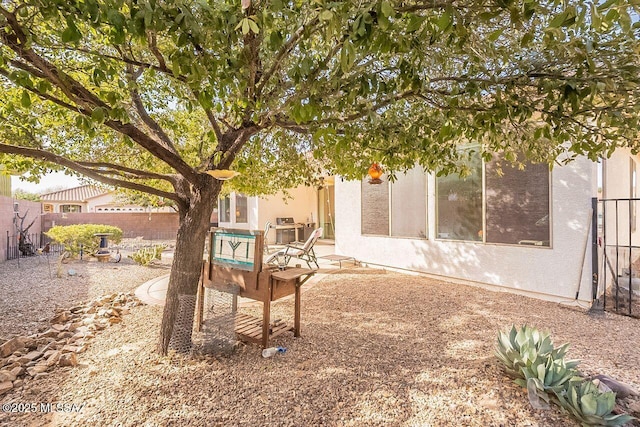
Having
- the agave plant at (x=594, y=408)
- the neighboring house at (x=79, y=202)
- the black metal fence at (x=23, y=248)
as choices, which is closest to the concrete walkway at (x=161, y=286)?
the agave plant at (x=594, y=408)

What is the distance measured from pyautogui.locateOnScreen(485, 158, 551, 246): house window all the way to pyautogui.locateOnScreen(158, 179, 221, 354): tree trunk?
468cm

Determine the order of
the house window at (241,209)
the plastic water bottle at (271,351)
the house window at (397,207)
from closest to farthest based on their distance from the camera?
the plastic water bottle at (271,351), the house window at (397,207), the house window at (241,209)

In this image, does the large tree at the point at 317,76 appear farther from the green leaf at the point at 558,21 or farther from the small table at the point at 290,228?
the small table at the point at 290,228

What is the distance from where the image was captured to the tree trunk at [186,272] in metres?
3.33

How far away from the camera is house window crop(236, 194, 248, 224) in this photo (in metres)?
15.0

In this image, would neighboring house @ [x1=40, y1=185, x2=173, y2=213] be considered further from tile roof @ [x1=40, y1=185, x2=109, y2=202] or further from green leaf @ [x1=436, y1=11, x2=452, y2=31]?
green leaf @ [x1=436, y1=11, x2=452, y2=31]

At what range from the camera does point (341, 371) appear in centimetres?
303

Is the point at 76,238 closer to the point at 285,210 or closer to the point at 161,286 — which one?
the point at 161,286

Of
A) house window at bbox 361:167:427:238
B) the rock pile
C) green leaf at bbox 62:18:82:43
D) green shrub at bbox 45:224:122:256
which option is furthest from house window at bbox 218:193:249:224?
green leaf at bbox 62:18:82:43

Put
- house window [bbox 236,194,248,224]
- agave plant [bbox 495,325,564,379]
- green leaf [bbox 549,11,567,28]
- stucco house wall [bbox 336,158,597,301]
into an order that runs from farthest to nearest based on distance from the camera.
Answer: house window [bbox 236,194,248,224] < stucco house wall [bbox 336,158,597,301] < agave plant [bbox 495,325,564,379] < green leaf [bbox 549,11,567,28]

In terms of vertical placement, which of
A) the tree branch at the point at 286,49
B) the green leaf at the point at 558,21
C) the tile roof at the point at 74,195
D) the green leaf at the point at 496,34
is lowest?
the green leaf at the point at 558,21

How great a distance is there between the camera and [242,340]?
11.9ft

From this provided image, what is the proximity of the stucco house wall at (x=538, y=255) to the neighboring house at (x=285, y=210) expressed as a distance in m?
7.02

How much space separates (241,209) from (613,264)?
12966 mm
